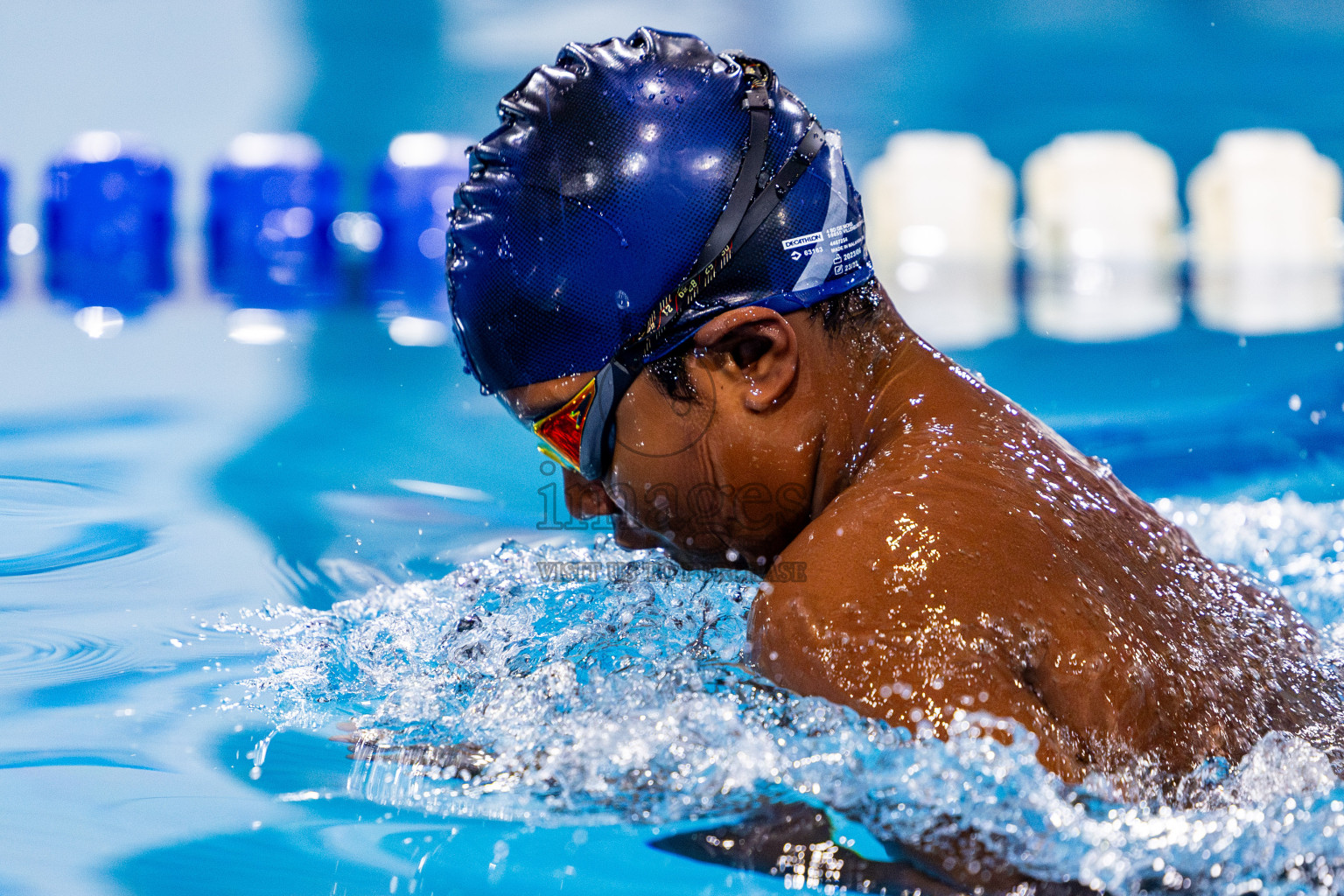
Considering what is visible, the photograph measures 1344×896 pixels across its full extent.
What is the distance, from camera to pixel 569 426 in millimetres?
1929

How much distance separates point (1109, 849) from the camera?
145 cm

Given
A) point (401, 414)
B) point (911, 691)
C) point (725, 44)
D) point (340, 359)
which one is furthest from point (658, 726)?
point (725, 44)

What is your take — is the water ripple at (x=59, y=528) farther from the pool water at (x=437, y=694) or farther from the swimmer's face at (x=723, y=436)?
the swimmer's face at (x=723, y=436)

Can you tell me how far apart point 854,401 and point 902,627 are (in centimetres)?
48

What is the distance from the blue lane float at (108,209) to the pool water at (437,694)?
377 centimetres

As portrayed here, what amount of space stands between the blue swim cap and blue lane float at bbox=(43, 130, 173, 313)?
6538 mm

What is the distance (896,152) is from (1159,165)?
1750mm

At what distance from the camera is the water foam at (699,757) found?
1463 mm

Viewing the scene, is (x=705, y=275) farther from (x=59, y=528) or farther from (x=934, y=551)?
(x=59, y=528)

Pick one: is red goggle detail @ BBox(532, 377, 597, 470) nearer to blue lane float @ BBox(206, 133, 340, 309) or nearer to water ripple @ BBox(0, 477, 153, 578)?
water ripple @ BBox(0, 477, 153, 578)

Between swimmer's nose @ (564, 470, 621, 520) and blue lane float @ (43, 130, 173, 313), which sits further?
blue lane float @ (43, 130, 173, 313)

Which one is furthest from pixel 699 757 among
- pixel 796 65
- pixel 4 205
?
pixel 796 65

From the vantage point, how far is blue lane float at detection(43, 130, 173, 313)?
7.79 m

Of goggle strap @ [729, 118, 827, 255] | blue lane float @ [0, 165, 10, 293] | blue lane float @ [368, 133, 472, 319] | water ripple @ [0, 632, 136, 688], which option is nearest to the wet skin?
goggle strap @ [729, 118, 827, 255]
